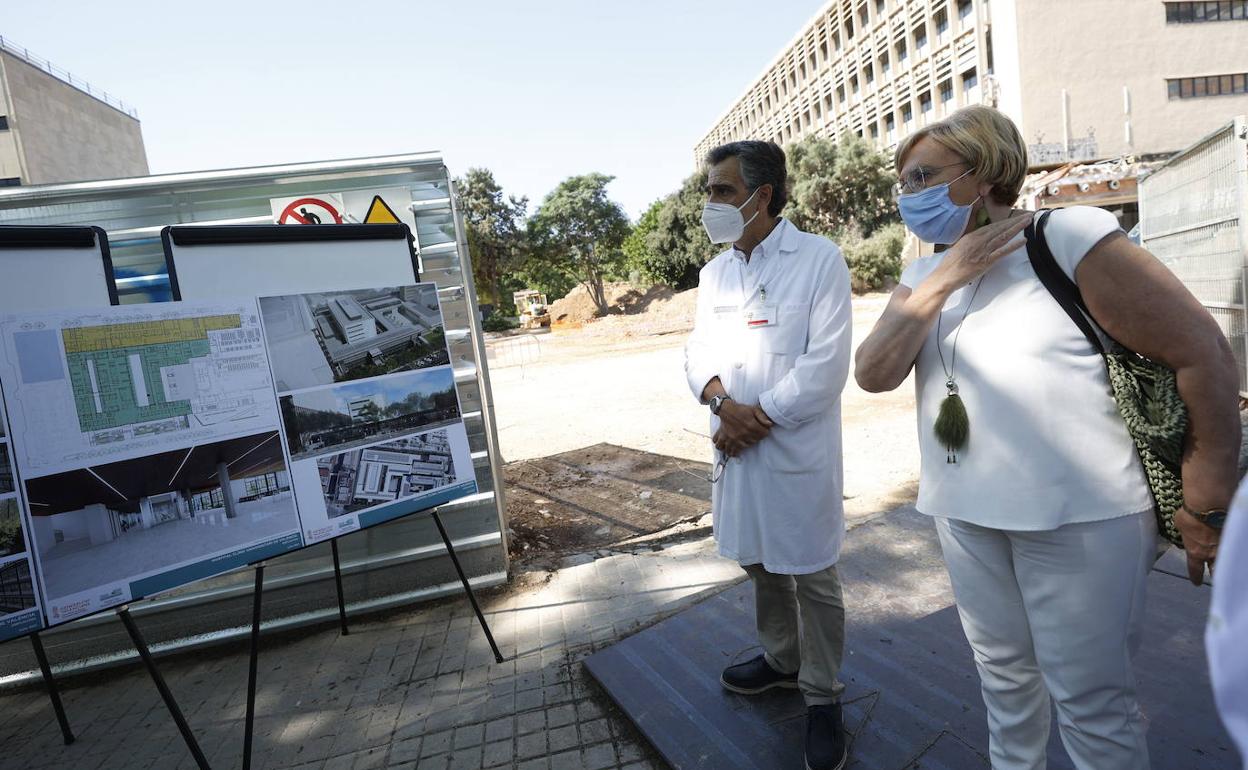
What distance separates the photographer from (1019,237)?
5.23 feet

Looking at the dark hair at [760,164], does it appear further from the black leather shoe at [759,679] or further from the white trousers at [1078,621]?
the black leather shoe at [759,679]

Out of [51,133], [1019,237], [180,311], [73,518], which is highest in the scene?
[51,133]

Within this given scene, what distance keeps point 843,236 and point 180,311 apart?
32.5m

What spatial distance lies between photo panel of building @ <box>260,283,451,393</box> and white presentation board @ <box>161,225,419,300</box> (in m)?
0.09

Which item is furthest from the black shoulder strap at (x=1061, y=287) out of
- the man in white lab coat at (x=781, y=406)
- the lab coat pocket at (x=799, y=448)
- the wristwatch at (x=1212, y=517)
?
the lab coat pocket at (x=799, y=448)

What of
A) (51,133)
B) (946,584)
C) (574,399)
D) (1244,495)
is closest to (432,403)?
(946,584)

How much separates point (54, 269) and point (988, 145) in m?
2.96

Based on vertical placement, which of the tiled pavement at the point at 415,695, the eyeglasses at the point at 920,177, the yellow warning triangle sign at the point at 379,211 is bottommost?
the tiled pavement at the point at 415,695

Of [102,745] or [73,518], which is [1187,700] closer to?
[73,518]

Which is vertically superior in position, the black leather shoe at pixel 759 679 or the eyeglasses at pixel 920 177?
the eyeglasses at pixel 920 177

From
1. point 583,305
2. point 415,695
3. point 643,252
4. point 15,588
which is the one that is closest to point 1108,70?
point 643,252

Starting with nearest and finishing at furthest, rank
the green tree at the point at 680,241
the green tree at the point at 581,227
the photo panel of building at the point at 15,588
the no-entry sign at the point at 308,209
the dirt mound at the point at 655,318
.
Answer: the photo panel of building at the point at 15,588 → the no-entry sign at the point at 308,209 → the dirt mound at the point at 655,318 → the green tree at the point at 680,241 → the green tree at the point at 581,227

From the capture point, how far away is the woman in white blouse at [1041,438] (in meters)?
1.45

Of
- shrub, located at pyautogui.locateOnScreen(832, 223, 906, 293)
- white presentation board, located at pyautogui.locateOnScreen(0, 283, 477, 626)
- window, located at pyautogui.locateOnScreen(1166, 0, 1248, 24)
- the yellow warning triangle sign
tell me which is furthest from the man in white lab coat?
window, located at pyautogui.locateOnScreen(1166, 0, 1248, 24)
